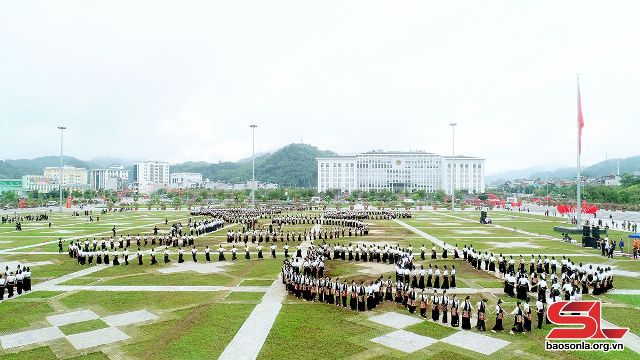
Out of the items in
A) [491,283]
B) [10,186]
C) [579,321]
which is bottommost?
[491,283]

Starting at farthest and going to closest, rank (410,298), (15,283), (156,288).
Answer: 1. (156,288)
2. (15,283)
3. (410,298)

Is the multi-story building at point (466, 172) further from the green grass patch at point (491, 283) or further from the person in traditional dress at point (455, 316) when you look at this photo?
the person in traditional dress at point (455, 316)

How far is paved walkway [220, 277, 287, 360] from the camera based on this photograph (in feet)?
40.8

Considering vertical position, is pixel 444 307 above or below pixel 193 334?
above

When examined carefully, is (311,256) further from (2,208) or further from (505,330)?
(2,208)

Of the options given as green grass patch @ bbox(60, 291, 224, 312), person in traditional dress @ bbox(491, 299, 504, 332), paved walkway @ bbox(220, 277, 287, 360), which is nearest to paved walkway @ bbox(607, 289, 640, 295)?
person in traditional dress @ bbox(491, 299, 504, 332)

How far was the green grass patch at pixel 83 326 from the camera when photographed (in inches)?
565

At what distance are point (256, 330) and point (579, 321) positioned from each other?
33.7ft

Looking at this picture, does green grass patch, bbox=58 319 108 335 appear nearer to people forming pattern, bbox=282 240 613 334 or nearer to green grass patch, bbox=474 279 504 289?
people forming pattern, bbox=282 240 613 334

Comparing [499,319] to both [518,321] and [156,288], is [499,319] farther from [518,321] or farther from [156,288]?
[156,288]

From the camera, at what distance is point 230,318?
15508 mm

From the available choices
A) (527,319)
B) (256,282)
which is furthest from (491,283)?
(256,282)

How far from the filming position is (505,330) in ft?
47.4

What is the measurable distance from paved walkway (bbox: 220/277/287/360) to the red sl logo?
8694mm
